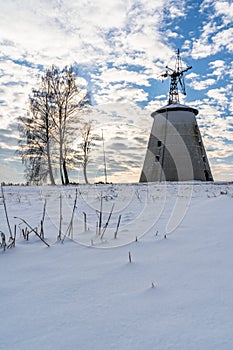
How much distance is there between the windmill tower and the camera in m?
22.4

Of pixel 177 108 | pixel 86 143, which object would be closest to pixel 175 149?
pixel 177 108

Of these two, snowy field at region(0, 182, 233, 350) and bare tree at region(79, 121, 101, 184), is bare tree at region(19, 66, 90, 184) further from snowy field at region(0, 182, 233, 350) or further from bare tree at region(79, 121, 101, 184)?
snowy field at region(0, 182, 233, 350)

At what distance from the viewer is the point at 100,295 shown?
1.50 m

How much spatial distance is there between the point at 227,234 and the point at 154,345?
6.65ft

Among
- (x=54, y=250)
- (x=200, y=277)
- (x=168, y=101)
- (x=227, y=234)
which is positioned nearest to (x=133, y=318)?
(x=200, y=277)

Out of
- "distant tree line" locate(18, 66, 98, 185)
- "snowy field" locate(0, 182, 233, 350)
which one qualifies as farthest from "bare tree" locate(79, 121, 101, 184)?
"snowy field" locate(0, 182, 233, 350)

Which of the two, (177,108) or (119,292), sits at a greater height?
(177,108)

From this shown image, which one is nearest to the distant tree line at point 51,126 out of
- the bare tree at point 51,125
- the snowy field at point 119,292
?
the bare tree at point 51,125

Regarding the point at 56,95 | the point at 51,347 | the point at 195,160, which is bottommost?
the point at 51,347

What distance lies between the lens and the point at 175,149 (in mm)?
22688

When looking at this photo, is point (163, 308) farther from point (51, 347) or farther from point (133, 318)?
point (51, 347)

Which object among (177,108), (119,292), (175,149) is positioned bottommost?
(119,292)

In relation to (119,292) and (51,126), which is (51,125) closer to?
(51,126)

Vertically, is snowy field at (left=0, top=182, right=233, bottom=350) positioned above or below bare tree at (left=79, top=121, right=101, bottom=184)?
below
